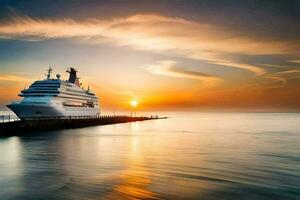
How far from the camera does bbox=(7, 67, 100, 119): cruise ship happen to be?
80869 mm

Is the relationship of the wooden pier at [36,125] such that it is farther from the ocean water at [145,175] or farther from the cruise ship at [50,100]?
the ocean water at [145,175]

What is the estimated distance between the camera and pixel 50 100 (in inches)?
3351

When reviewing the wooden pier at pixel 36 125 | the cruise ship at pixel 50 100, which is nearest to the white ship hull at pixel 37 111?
the cruise ship at pixel 50 100

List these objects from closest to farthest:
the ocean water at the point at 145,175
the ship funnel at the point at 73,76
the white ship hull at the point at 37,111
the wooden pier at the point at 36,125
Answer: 1. the ocean water at the point at 145,175
2. the wooden pier at the point at 36,125
3. the white ship hull at the point at 37,111
4. the ship funnel at the point at 73,76

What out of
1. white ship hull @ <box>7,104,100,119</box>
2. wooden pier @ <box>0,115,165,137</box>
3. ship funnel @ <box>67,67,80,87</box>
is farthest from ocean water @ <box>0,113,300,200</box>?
ship funnel @ <box>67,67,80,87</box>

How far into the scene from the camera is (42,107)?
268 feet

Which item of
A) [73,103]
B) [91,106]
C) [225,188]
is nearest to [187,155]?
[225,188]

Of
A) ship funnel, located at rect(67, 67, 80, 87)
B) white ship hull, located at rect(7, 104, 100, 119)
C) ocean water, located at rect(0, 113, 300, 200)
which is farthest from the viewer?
ship funnel, located at rect(67, 67, 80, 87)

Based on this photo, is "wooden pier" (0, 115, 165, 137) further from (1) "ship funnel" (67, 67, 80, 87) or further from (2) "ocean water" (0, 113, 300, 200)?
(1) "ship funnel" (67, 67, 80, 87)

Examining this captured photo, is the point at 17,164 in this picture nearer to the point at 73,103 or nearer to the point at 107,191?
the point at 107,191

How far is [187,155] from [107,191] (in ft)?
59.4

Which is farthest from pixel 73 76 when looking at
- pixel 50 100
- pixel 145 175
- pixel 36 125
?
pixel 145 175

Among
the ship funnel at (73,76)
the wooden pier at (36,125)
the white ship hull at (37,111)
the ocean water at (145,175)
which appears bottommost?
the ocean water at (145,175)

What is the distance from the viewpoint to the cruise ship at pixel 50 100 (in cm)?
8087
